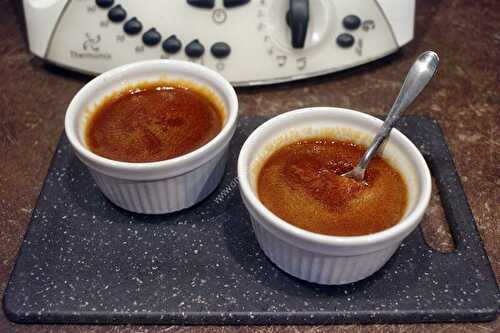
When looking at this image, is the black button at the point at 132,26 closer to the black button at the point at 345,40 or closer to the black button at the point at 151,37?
the black button at the point at 151,37

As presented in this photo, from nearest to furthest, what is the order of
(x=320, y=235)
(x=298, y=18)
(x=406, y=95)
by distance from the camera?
(x=320, y=235)
(x=406, y=95)
(x=298, y=18)

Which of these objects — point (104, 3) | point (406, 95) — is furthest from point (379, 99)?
point (104, 3)

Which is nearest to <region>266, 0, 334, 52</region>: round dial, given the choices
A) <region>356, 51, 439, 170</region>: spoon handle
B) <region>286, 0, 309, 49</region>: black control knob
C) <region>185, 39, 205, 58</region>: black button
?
<region>286, 0, 309, 49</region>: black control knob

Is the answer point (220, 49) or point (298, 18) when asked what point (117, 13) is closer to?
point (220, 49)

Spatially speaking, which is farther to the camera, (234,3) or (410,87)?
(234,3)

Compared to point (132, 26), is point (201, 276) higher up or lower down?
lower down

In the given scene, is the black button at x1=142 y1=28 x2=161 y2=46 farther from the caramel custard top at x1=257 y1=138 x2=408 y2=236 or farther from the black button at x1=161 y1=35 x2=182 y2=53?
the caramel custard top at x1=257 y1=138 x2=408 y2=236

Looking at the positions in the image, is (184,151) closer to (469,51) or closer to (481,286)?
(481,286)
